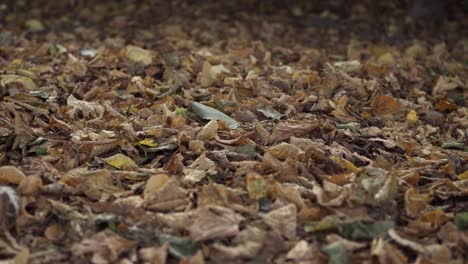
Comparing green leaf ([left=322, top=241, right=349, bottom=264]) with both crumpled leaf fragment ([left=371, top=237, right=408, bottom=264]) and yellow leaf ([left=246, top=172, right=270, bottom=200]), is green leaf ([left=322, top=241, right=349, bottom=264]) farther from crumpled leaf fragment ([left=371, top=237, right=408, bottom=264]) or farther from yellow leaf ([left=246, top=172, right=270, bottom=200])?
yellow leaf ([left=246, top=172, right=270, bottom=200])

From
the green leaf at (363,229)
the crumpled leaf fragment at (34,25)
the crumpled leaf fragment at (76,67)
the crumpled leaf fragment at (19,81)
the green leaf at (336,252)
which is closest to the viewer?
the green leaf at (336,252)

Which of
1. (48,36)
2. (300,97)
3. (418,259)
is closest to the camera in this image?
(418,259)

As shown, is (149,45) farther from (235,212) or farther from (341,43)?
(235,212)

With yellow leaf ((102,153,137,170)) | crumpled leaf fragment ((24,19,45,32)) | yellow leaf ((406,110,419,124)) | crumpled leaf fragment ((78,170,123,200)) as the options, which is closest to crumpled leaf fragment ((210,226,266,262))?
crumpled leaf fragment ((78,170,123,200))

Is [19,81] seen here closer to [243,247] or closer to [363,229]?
[243,247]

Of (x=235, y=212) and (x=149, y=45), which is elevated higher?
(x=235, y=212)

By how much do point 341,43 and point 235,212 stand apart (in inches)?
130

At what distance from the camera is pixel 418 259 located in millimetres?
2150

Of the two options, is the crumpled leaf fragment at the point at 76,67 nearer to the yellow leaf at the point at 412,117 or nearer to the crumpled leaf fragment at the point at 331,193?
the yellow leaf at the point at 412,117

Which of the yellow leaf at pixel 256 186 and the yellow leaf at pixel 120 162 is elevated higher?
the yellow leaf at pixel 256 186

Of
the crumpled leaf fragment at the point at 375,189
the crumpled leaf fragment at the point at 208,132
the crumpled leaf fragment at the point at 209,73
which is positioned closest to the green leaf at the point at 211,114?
the crumpled leaf fragment at the point at 208,132

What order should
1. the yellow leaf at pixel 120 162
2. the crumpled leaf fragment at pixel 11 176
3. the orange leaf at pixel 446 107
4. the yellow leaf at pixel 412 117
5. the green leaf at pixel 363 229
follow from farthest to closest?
the orange leaf at pixel 446 107
the yellow leaf at pixel 412 117
the yellow leaf at pixel 120 162
the crumpled leaf fragment at pixel 11 176
the green leaf at pixel 363 229

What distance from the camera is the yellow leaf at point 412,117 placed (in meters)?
3.50

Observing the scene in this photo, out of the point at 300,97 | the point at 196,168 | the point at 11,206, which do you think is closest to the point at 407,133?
the point at 300,97
